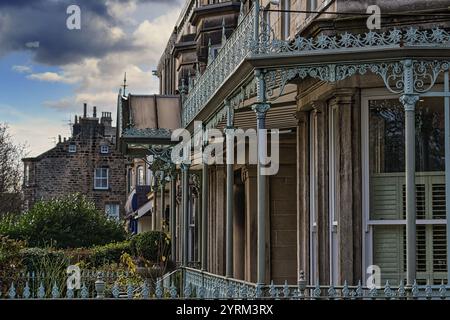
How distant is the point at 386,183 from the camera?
13891 mm

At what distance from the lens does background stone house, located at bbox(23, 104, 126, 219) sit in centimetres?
7000

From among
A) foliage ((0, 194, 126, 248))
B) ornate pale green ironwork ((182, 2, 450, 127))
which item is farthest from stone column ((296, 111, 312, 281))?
foliage ((0, 194, 126, 248))

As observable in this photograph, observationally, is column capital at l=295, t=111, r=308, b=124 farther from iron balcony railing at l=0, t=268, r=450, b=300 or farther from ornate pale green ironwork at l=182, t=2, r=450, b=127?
iron balcony railing at l=0, t=268, r=450, b=300

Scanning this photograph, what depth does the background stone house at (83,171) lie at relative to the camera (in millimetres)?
70000

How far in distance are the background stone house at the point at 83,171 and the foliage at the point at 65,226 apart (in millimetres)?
25009

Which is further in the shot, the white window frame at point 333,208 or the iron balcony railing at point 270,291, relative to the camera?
the white window frame at point 333,208

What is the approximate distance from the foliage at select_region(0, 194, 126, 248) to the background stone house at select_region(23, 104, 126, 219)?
82.1 feet

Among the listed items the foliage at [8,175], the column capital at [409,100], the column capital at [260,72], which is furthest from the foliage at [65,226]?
the column capital at [409,100]

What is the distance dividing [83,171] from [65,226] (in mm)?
28916

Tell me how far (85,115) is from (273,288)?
207 ft

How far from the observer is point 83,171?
71.2 m

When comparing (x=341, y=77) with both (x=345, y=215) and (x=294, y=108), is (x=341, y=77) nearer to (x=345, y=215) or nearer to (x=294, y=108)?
(x=345, y=215)

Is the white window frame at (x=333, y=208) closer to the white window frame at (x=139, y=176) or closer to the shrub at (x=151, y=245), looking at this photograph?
the shrub at (x=151, y=245)

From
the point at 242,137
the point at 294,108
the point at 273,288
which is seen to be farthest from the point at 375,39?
the point at 242,137
